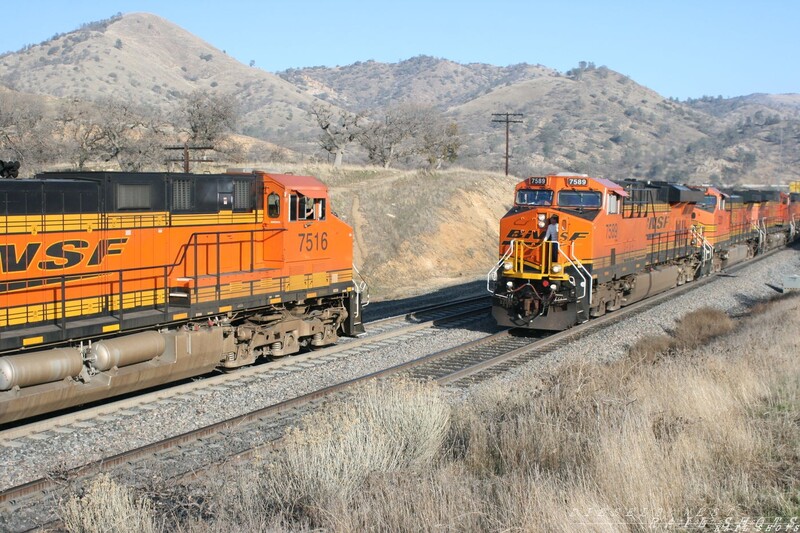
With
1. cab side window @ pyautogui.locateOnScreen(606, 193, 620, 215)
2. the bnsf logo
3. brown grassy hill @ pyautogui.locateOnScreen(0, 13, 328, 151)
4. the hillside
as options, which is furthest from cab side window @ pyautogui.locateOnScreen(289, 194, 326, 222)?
brown grassy hill @ pyautogui.locateOnScreen(0, 13, 328, 151)

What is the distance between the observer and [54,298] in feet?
34.2

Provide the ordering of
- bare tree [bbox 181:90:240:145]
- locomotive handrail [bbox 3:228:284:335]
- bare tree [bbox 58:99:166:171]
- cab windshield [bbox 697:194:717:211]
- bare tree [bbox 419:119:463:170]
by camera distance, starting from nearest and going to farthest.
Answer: locomotive handrail [bbox 3:228:284:335] → cab windshield [bbox 697:194:717:211] → bare tree [bbox 58:99:166:171] → bare tree [bbox 181:90:240:145] → bare tree [bbox 419:119:463:170]

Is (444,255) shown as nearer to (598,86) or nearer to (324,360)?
(324,360)

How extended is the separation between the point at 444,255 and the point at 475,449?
2717cm

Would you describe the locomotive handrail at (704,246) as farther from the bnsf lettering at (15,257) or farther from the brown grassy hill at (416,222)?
the bnsf lettering at (15,257)

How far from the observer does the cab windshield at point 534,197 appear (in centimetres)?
1781

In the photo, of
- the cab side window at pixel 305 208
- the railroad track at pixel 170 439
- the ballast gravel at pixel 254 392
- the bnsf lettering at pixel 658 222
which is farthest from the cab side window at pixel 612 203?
the cab side window at pixel 305 208

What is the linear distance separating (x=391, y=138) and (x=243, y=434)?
49.2m

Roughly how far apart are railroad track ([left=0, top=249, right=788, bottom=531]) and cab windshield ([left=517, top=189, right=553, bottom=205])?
3.17 meters

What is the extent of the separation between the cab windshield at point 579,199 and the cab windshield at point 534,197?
0.84 ft

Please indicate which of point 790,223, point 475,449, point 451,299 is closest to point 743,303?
point 451,299

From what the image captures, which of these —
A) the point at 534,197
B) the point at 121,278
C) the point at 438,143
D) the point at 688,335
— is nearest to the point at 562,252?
the point at 534,197

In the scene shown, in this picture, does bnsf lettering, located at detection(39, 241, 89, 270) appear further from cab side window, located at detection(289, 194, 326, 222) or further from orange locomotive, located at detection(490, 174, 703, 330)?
orange locomotive, located at detection(490, 174, 703, 330)

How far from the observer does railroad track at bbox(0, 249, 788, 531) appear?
7438mm
